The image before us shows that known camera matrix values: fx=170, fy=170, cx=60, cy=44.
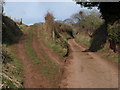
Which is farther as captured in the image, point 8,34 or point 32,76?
point 8,34

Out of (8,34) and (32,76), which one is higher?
(8,34)

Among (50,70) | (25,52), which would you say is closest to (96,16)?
(25,52)

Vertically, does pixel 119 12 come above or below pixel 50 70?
above

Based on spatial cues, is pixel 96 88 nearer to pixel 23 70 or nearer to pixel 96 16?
pixel 23 70

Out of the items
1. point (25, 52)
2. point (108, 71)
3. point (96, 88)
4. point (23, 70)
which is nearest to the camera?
point (96, 88)

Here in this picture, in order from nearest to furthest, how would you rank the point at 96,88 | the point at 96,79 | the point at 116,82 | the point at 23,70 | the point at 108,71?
the point at 96,88 < the point at 116,82 < the point at 96,79 < the point at 23,70 < the point at 108,71

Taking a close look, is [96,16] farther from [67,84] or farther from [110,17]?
[67,84]

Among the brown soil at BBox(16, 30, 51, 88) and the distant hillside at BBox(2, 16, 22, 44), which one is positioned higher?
the distant hillside at BBox(2, 16, 22, 44)

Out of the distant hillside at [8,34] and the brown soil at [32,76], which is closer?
the brown soil at [32,76]

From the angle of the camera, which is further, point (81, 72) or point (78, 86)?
point (81, 72)

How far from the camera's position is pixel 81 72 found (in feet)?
40.3

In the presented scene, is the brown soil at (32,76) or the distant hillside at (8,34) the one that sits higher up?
the distant hillside at (8,34)

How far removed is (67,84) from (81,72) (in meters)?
2.78

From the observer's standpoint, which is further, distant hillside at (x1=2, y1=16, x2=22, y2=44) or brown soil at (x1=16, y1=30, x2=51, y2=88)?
distant hillside at (x1=2, y1=16, x2=22, y2=44)
